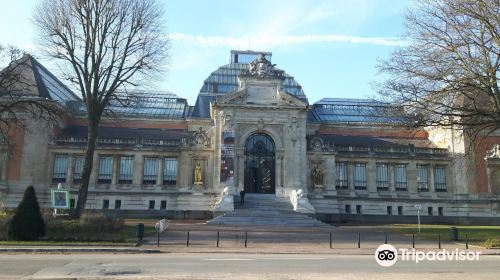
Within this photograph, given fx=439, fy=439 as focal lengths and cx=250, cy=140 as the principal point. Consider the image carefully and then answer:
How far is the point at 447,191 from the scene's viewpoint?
172 ft

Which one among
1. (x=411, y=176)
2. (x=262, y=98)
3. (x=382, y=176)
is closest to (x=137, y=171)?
(x=262, y=98)

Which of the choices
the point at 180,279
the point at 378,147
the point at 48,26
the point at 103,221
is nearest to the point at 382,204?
the point at 378,147

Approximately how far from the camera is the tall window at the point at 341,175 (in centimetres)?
5131

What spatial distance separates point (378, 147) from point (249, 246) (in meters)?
33.9

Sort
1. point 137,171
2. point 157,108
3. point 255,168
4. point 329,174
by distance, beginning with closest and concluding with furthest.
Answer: point 255,168, point 137,171, point 329,174, point 157,108

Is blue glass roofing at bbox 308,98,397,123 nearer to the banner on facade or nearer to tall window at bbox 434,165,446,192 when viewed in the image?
tall window at bbox 434,165,446,192

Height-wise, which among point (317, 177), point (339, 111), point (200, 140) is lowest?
point (317, 177)

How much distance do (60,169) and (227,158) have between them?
1903 centimetres

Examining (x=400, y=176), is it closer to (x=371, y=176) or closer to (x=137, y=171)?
(x=371, y=176)

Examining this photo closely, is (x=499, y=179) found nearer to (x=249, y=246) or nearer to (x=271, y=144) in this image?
(x=271, y=144)

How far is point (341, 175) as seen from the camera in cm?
5153

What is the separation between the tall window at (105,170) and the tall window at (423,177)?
36016mm

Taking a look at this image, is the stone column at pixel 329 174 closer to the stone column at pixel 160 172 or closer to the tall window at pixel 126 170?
the stone column at pixel 160 172

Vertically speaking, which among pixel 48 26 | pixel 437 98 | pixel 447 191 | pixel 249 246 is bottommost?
pixel 249 246
